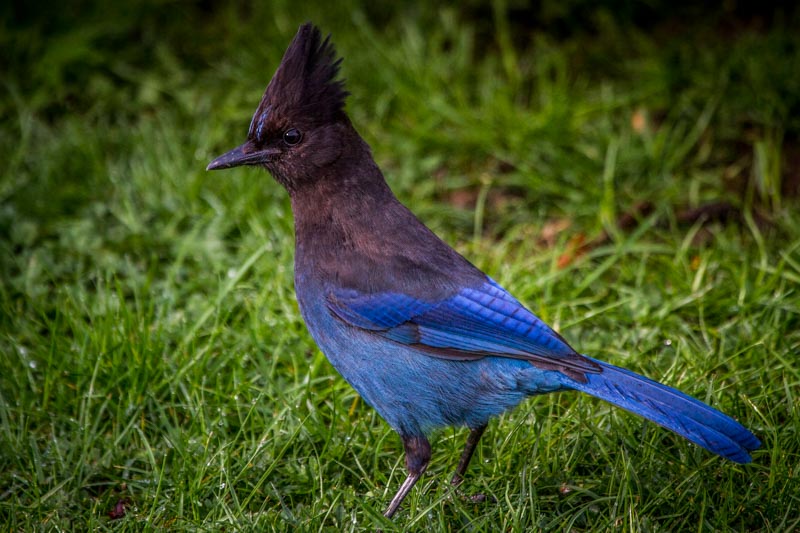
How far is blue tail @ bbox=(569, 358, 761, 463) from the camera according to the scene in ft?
9.13

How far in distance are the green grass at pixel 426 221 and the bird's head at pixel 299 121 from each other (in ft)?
2.67

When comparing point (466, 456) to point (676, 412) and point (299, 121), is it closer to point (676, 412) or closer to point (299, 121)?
point (676, 412)

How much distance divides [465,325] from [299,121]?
941mm

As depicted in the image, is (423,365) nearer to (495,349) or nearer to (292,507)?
(495,349)

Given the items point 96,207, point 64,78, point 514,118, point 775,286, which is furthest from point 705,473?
point 64,78

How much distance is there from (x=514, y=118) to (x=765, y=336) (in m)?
2.03

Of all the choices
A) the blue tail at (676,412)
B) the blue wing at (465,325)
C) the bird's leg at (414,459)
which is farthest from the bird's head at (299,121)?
the blue tail at (676,412)

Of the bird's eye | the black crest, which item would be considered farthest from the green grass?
the black crest

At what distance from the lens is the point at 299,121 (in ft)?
11.2

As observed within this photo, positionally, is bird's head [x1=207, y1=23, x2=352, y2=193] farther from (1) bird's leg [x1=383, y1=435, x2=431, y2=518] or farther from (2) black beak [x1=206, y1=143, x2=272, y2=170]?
(1) bird's leg [x1=383, y1=435, x2=431, y2=518]

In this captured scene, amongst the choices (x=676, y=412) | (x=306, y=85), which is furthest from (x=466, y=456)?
(x=306, y=85)

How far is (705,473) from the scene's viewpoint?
3.18 m

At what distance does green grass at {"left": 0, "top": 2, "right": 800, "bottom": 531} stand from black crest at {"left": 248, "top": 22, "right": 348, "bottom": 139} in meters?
1.00

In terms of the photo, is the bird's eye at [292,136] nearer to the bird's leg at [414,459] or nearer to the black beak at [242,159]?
the black beak at [242,159]
